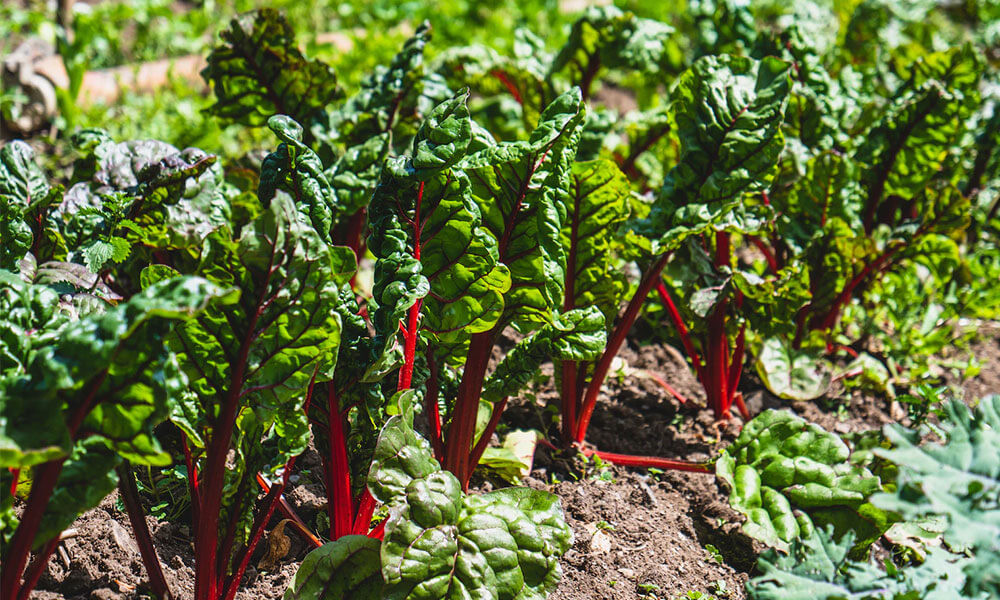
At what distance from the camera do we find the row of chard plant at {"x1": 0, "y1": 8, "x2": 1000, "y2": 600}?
54.1 inches

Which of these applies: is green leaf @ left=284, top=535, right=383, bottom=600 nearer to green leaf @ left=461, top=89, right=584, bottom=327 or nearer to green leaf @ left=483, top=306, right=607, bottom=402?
green leaf @ left=483, top=306, right=607, bottom=402

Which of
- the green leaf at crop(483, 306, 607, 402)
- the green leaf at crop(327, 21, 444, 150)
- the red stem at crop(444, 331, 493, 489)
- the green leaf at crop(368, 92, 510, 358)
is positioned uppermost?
the green leaf at crop(327, 21, 444, 150)

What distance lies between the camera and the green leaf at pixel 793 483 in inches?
72.5

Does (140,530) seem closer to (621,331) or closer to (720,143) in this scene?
(621,331)

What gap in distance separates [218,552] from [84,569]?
0.29 m

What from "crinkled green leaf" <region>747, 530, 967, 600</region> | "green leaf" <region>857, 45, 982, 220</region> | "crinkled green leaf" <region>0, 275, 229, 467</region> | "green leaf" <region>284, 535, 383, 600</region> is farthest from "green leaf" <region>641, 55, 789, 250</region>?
"crinkled green leaf" <region>0, 275, 229, 467</region>

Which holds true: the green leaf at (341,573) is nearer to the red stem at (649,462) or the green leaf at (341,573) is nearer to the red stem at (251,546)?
the red stem at (251,546)

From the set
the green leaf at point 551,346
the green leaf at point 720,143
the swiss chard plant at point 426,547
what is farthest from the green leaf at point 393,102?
the swiss chard plant at point 426,547

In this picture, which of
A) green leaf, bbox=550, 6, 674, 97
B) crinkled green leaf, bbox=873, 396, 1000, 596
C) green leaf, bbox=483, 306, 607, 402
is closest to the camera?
crinkled green leaf, bbox=873, 396, 1000, 596

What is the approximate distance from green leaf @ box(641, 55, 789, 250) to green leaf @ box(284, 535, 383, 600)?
39.8 inches

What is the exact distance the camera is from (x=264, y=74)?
2.47 meters

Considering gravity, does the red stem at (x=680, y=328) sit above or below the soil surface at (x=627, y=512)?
above

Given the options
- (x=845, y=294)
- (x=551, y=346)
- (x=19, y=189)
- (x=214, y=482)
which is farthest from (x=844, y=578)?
(x=19, y=189)

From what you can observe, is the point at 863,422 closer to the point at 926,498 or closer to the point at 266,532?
the point at 926,498
